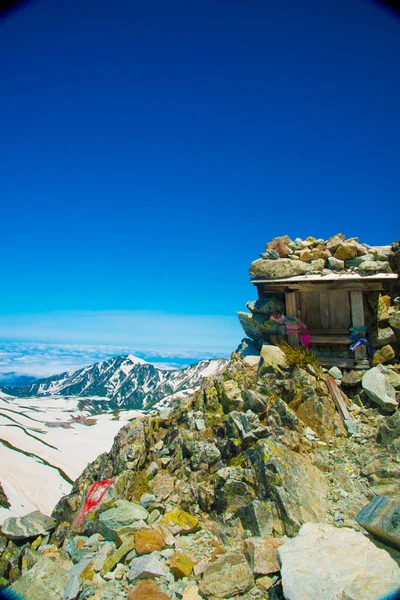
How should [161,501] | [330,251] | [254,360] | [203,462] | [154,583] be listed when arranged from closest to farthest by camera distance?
[154,583]
[161,501]
[203,462]
[254,360]
[330,251]

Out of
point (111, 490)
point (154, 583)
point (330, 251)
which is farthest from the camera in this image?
point (330, 251)

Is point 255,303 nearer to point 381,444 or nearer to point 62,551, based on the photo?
point 381,444

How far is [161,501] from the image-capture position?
33.5 feet

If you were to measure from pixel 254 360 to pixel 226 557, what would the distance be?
8859 millimetres

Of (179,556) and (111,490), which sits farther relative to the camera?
(111,490)

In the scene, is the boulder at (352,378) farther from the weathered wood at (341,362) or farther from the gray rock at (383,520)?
the gray rock at (383,520)

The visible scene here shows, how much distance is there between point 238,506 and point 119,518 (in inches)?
124

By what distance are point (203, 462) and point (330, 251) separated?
12264mm

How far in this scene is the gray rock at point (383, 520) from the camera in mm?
6539

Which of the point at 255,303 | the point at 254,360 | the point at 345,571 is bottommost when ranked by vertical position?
the point at 345,571

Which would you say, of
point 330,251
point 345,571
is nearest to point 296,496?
point 345,571

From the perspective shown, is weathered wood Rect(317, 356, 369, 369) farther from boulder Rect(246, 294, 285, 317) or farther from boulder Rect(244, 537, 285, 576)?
boulder Rect(244, 537, 285, 576)

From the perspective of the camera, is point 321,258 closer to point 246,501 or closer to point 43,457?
point 246,501

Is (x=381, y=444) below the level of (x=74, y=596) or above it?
above
